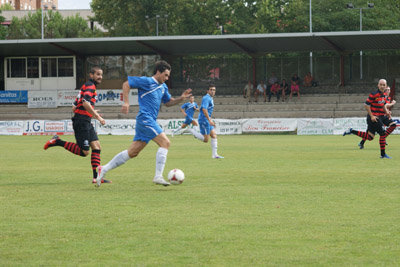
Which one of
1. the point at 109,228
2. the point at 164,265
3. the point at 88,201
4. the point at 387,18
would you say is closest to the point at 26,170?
the point at 88,201

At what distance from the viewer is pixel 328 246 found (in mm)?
6059

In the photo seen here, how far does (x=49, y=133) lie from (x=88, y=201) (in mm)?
30264

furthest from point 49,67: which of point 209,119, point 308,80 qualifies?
point 209,119

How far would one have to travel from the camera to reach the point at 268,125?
3753cm

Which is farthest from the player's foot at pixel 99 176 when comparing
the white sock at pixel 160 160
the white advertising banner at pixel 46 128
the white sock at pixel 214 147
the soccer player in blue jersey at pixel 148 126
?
the white advertising banner at pixel 46 128

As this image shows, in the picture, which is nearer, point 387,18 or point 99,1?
point 387,18

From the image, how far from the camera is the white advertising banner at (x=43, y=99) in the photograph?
47.2 m

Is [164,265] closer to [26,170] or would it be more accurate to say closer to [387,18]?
[26,170]

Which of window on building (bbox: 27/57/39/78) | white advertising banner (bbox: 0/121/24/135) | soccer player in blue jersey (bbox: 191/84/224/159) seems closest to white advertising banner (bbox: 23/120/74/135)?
white advertising banner (bbox: 0/121/24/135)

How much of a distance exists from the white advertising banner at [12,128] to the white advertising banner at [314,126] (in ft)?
53.4

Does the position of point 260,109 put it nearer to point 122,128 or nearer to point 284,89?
point 284,89

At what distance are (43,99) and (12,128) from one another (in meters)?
8.96

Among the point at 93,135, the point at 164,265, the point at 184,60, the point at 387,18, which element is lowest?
the point at 164,265

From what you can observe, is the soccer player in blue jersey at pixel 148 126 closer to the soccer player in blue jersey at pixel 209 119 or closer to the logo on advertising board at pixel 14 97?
the soccer player in blue jersey at pixel 209 119
